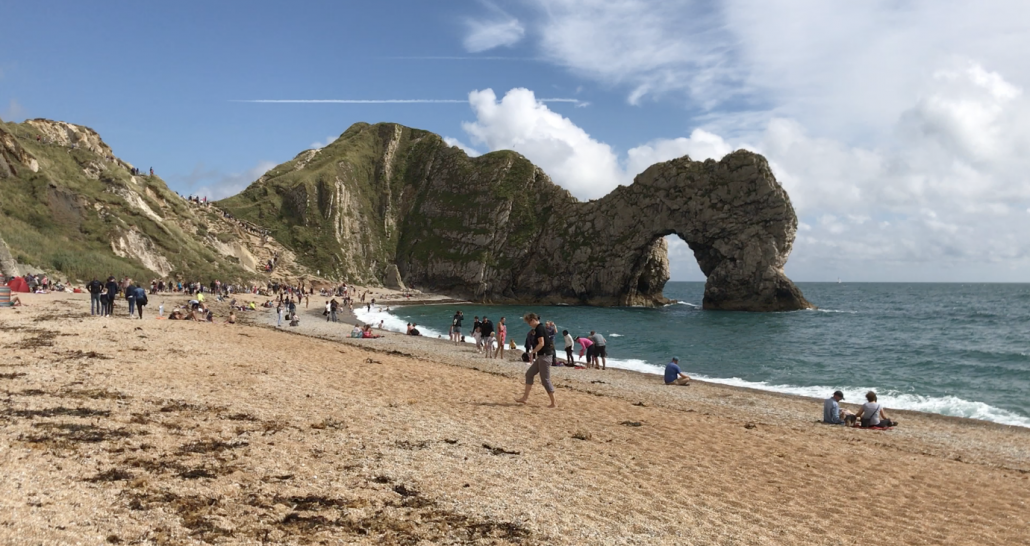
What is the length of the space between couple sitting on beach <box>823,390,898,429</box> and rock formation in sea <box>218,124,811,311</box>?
61.7 m

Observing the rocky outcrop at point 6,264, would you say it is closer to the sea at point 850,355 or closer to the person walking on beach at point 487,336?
the sea at point 850,355

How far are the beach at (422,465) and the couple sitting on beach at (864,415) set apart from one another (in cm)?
47

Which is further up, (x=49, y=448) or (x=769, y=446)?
(x=49, y=448)

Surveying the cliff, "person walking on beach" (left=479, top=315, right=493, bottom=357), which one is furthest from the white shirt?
the cliff

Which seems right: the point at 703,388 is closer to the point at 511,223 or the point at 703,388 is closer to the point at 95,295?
the point at 95,295

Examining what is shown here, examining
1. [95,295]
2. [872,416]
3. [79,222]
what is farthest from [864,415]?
[79,222]

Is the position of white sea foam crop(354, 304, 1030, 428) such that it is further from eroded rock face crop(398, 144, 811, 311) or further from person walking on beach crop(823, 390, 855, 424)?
eroded rock face crop(398, 144, 811, 311)

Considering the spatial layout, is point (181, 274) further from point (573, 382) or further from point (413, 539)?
point (413, 539)

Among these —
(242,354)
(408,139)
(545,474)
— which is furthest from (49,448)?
(408,139)

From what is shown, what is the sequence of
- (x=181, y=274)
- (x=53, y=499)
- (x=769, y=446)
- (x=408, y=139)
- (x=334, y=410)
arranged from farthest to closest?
(x=408, y=139) < (x=181, y=274) < (x=769, y=446) < (x=334, y=410) < (x=53, y=499)

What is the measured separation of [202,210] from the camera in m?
86.1

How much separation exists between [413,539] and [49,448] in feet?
15.5

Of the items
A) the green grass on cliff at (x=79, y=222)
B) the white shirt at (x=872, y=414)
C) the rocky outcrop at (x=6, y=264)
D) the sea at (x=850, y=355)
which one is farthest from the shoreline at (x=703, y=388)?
the green grass on cliff at (x=79, y=222)

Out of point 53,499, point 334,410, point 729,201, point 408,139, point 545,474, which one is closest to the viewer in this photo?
point 53,499
